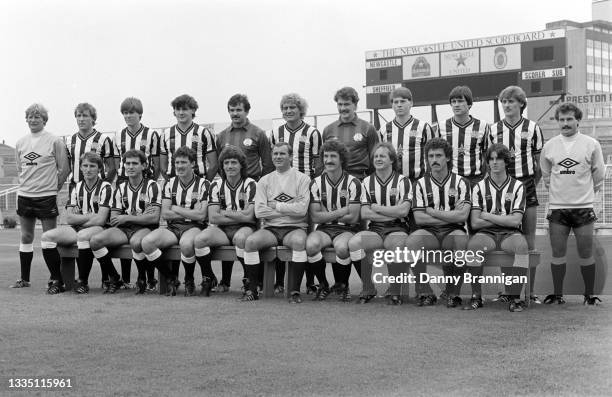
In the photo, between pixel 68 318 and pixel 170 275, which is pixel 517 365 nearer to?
pixel 68 318

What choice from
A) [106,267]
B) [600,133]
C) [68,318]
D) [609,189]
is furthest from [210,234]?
[600,133]

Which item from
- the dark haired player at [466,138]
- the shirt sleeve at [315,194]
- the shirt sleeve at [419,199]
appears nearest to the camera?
the shirt sleeve at [419,199]

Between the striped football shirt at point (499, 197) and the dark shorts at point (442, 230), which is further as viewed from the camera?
the dark shorts at point (442, 230)

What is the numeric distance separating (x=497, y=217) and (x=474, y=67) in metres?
22.6

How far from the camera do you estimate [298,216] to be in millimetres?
6965

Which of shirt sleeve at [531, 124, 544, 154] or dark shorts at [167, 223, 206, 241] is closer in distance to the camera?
shirt sleeve at [531, 124, 544, 154]

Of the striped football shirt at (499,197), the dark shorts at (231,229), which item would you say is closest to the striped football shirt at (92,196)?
the dark shorts at (231,229)

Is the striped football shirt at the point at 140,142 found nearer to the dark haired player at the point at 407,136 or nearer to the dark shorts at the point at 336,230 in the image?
the dark shorts at the point at 336,230

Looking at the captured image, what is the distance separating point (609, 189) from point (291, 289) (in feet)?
43.9

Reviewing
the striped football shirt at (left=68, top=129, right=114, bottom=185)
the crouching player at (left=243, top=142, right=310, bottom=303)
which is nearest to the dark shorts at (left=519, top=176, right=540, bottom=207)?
the crouching player at (left=243, top=142, right=310, bottom=303)

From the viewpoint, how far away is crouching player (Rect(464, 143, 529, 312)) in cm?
619

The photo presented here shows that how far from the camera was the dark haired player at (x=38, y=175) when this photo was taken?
316 inches

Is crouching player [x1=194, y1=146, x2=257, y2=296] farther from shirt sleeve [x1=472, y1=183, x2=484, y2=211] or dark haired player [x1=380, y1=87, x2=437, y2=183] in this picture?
shirt sleeve [x1=472, y1=183, x2=484, y2=211]

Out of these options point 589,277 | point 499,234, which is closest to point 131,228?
point 499,234
